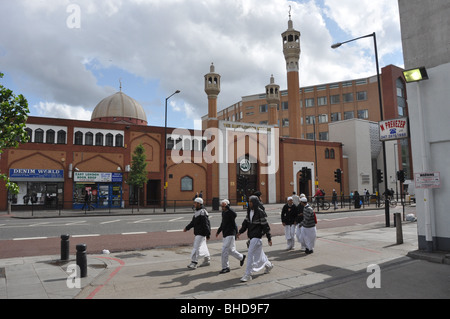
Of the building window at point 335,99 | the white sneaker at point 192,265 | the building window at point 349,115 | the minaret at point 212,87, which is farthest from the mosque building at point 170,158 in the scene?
the white sneaker at point 192,265

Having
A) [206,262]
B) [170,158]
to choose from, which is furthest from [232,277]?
[170,158]

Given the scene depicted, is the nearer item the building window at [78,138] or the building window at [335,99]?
the building window at [78,138]

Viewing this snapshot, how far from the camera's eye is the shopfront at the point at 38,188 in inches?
1081

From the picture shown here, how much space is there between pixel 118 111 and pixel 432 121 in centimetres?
3695

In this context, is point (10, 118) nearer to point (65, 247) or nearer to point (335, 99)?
point (65, 247)

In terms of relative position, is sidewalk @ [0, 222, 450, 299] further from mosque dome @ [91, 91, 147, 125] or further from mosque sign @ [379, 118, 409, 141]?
mosque dome @ [91, 91, 147, 125]

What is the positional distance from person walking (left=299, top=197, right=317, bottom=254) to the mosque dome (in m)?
33.3

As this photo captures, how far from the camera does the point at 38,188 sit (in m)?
28.5

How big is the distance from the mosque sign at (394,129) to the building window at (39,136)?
28.0 m

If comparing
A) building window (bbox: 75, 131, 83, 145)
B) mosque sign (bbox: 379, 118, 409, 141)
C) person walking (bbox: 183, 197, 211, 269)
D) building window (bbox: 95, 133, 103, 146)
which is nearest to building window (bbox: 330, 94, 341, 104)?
building window (bbox: 95, 133, 103, 146)

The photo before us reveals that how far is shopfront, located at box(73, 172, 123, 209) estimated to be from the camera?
29609mm

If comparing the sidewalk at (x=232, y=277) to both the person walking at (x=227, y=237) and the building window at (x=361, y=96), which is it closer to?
the person walking at (x=227, y=237)

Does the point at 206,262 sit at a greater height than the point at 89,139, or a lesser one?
lesser
